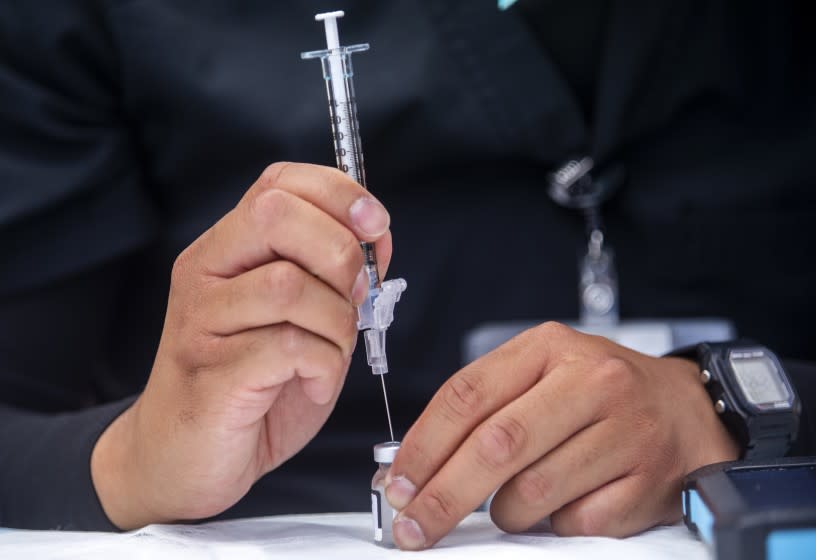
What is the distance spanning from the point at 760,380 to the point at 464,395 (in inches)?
8.6

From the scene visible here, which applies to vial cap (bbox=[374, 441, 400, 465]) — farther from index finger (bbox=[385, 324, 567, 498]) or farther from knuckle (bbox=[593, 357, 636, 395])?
knuckle (bbox=[593, 357, 636, 395])

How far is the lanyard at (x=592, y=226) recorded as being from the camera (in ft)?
2.97

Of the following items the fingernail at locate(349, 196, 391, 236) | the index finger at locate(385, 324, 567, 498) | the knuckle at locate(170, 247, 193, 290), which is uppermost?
the fingernail at locate(349, 196, 391, 236)

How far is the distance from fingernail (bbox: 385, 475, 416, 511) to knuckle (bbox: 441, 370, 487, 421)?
5cm

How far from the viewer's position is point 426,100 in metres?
0.89

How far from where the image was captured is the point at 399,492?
0.55m

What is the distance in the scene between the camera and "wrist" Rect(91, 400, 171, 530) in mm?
642

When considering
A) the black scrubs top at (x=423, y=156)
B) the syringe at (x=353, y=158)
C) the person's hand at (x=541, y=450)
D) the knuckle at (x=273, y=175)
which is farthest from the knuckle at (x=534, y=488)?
the black scrubs top at (x=423, y=156)

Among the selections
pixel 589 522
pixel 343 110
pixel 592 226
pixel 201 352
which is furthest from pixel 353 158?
pixel 592 226

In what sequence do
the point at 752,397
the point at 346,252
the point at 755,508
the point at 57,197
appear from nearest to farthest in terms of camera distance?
the point at 755,508, the point at 346,252, the point at 752,397, the point at 57,197

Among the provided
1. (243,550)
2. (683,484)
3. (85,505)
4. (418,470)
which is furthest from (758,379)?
(85,505)

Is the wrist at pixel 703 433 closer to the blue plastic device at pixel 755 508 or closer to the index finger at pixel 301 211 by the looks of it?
the blue plastic device at pixel 755 508

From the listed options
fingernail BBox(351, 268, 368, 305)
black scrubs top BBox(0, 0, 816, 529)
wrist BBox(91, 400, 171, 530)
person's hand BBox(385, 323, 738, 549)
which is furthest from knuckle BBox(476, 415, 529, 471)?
black scrubs top BBox(0, 0, 816, 529)

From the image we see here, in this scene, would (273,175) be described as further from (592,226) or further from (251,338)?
(592,226)
